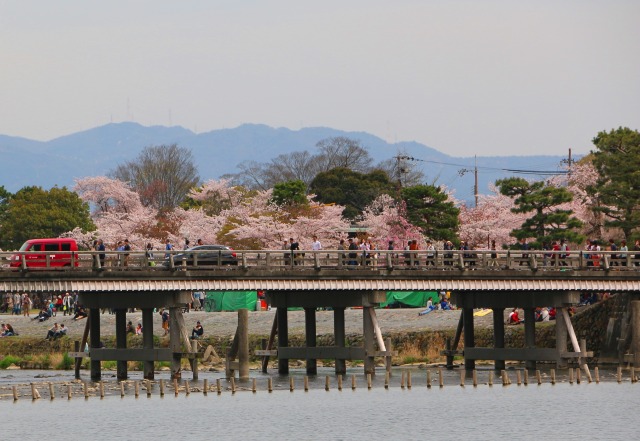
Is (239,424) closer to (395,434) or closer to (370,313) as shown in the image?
(395,434)

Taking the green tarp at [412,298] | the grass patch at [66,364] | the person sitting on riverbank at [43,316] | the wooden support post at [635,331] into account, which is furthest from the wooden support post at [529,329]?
the person sitting on riverbank at [43,316]

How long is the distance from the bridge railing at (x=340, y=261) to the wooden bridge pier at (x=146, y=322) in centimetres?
140

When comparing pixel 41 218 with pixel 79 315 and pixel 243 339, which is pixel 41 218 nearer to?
pixel 79 315

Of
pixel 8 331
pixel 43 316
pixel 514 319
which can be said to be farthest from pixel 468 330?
pixel 43 316

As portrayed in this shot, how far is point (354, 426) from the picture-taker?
54969 mm

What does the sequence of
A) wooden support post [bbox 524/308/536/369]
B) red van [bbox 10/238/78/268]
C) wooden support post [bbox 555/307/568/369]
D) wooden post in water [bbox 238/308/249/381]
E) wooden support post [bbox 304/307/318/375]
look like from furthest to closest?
wooden support post [bbox 304/307/318/375] < wooden support post [bbox 524/308/536/369] < wooden support post [bbox 555/307/568/369] < wooden post in water [bbox 238/308/249/381] < red van [bbox 10/238/78/268]

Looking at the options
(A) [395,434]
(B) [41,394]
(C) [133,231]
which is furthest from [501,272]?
(C) [133,231]

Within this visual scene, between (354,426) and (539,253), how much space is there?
1706 cm

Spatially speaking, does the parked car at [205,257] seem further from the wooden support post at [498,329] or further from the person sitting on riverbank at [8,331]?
the person sitting on riverbank at [8,331]

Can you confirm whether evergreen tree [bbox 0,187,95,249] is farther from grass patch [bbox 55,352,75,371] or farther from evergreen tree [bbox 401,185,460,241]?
grass patch [bbox 55,352,75,371]

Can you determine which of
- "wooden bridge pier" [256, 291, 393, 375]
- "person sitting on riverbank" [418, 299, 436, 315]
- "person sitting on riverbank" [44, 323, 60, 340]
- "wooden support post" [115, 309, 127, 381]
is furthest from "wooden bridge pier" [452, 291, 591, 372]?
"person sitting on riverbank" [44, 323, 60, 340]

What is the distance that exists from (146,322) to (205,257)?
4.67 m

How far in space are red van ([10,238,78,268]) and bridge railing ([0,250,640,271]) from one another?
4 cm

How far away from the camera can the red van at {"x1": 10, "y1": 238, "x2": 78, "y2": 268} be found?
6325 cm
